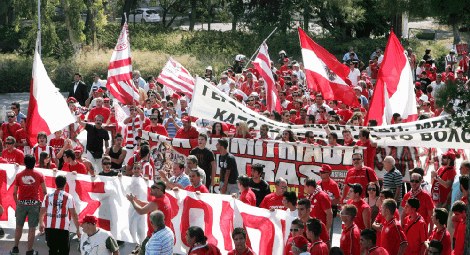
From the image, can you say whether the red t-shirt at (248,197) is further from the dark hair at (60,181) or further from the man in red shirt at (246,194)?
the dark hair at (60,181)

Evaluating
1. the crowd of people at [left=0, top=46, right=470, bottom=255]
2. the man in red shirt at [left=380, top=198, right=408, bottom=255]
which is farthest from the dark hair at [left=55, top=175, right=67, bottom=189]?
the man in red shirt at [left=380, top=198, right=408, bottom=255]

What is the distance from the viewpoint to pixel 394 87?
1912cm

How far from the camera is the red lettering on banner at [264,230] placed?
13070mm

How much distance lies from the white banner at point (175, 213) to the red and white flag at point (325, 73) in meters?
7.16

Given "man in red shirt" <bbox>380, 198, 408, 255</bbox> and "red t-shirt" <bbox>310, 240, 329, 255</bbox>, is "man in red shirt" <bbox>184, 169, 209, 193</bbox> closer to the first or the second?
"man in red shirt" <bbox>380, 198, 408, 255</bbox>

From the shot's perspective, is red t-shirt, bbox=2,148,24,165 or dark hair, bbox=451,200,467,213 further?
red t-shirt, bbox=2,148,24,165

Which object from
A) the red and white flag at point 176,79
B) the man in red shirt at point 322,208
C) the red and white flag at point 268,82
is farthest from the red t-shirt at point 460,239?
the red and white flag at point 176,79

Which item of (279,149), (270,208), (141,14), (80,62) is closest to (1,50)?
(80,62)

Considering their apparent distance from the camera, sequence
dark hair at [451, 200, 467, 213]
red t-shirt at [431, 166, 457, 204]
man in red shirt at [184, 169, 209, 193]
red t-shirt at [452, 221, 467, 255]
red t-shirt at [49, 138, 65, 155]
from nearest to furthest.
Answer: red t-shirt at [452, 221, 467, 255] → dark hair at [451, 200, 467, 213] → man in red shirt at [184, 169, 209, 193] → red t-shirt at [431, 166, 457, 204] → red t-shirt at [49, 138, 65, 155]

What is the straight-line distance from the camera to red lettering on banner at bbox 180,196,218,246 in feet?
45.9

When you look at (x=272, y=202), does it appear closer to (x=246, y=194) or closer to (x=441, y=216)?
(x=246, y=194)

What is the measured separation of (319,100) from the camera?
21.4 meters

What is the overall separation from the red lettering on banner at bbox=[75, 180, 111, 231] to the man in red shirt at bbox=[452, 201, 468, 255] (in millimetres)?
5059

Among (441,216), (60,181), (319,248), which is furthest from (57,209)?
(441,216)
